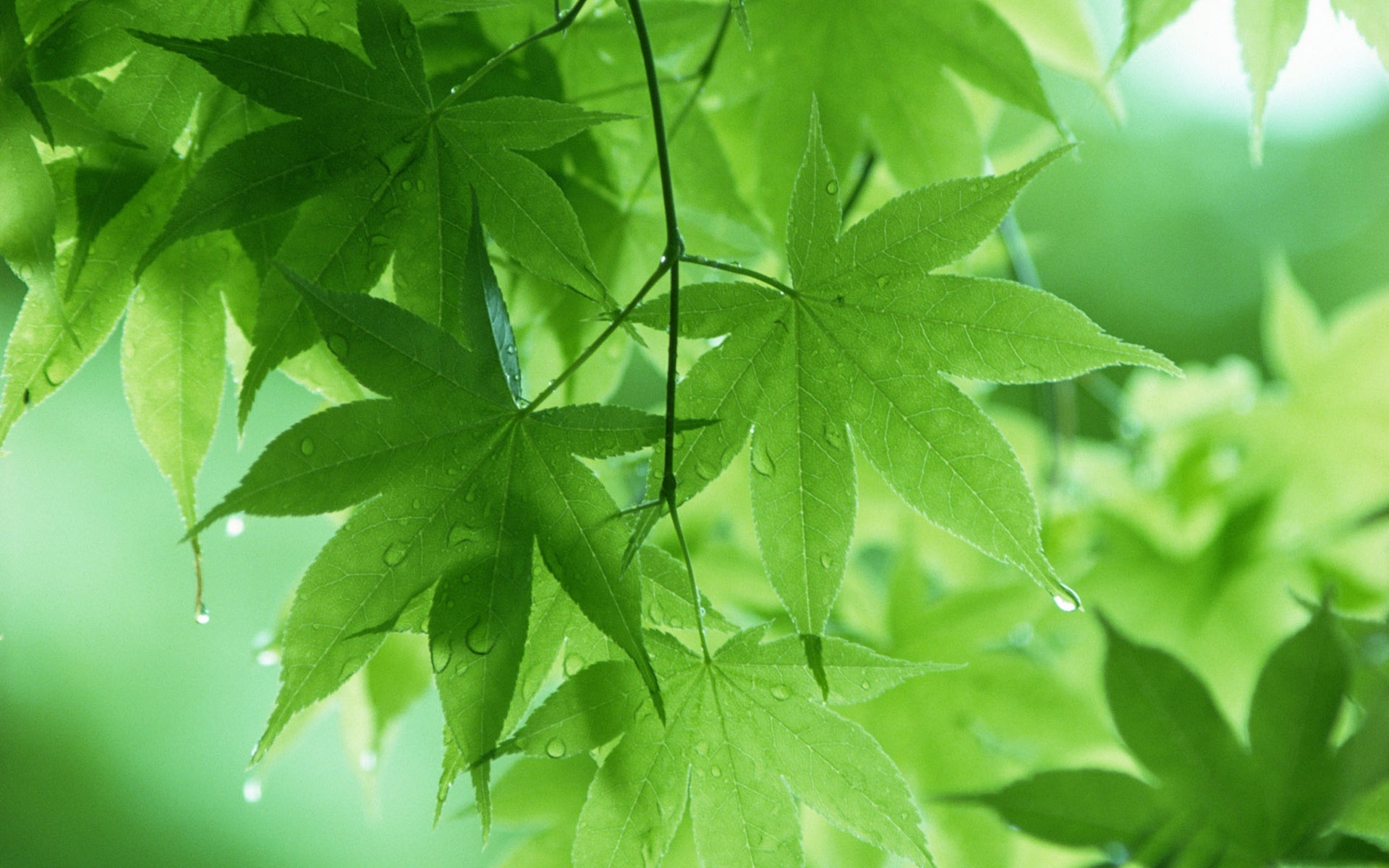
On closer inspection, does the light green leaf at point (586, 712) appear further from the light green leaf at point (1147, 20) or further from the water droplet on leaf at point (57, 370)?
the light green leaf at point (1147, 20)

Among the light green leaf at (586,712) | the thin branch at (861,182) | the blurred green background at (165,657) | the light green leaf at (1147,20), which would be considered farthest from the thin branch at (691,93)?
the blurred green background at (165,657)

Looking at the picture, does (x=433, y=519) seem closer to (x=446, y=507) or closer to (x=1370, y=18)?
(x=446, y=507)

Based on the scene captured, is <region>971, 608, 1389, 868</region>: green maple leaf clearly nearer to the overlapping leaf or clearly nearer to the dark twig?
the dark twig

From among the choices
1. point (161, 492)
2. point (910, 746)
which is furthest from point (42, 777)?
point (910, 746)

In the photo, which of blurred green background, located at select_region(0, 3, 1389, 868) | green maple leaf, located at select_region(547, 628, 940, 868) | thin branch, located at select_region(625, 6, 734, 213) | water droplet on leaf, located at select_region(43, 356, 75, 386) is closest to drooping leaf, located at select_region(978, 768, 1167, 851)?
green maple leaf, located at select_region(547, 628, 940, 868)

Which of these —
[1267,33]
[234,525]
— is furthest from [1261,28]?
[234,525]

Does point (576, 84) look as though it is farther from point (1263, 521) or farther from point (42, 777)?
point (42, 777)
